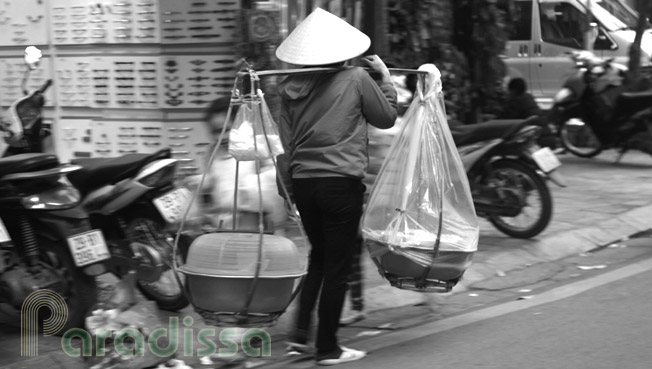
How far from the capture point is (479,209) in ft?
25.2

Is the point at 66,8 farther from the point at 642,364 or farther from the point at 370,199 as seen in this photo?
the point at 642,364

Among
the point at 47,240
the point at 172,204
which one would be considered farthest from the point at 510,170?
the point at 47,240

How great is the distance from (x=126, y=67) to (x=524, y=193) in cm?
336

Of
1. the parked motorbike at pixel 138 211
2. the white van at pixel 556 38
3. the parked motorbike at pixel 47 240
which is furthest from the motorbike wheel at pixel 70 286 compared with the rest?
the white van at pixel 556 38

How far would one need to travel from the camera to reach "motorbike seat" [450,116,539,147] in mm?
7574

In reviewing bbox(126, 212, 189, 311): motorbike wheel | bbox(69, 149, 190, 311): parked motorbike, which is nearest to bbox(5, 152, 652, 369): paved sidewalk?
bbox(126, 212, 189, 311): motorbike wheel

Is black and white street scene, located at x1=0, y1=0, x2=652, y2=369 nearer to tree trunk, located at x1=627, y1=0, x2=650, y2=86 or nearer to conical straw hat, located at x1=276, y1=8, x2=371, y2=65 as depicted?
conical straw hat, located at x1=276, y1=8, x2=371, y2=65

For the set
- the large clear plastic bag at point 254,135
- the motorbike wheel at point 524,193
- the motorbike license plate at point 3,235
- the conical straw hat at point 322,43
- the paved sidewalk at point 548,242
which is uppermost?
the conical straw hat at point 322,43

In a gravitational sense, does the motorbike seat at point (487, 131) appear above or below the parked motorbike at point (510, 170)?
above

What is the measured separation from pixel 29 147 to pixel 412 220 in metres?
3.68

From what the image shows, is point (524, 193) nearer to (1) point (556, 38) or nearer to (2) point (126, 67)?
(2) point (126, 67)

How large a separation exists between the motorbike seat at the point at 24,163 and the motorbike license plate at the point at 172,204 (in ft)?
2.28

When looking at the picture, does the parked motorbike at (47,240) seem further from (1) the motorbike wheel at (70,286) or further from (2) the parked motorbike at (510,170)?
(2) the parked motorbike at (510,170)

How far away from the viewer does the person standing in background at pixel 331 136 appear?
4840mm
